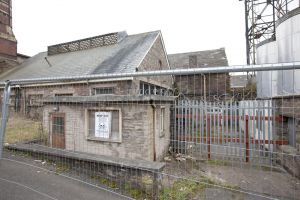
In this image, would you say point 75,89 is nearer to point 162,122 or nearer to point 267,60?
point 162,122

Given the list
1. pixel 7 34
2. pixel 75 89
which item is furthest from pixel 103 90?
pixel 7 34

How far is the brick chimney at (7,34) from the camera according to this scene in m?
22.7

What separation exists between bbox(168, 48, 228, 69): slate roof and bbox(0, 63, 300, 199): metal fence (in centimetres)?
1601

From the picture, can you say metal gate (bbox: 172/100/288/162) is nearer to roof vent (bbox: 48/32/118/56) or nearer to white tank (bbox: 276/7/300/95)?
white tank (bbox: 276/7/300/95)

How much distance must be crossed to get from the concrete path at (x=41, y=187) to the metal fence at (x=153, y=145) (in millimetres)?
139

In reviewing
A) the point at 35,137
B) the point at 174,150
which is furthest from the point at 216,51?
the point at 35,137

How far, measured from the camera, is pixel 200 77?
2008 cm

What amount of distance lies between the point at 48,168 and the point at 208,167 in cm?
500

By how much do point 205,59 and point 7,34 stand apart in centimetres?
2422

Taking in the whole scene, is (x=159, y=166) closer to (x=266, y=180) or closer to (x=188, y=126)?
(x=188, y=126)

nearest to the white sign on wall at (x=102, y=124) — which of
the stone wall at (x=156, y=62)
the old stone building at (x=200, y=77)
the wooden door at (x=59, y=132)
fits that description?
the wooden door at (x=59, y=132)

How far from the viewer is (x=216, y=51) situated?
79.3ft

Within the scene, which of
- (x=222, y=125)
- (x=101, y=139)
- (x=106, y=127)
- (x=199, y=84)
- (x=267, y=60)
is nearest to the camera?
(x=106, y=127)

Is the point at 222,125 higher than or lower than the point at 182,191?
higher
